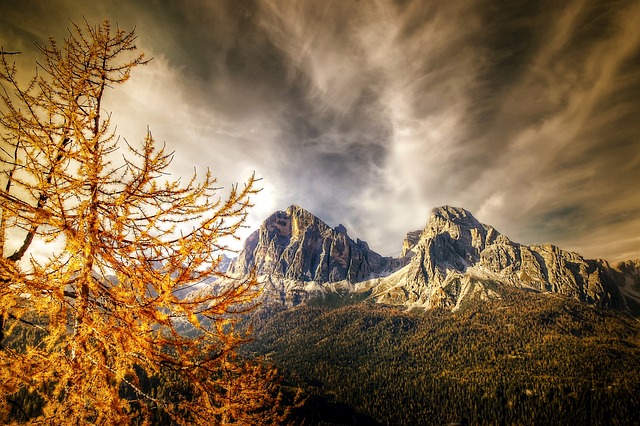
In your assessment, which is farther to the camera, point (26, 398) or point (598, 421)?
point (598, 421)

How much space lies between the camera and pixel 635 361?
17862 cm

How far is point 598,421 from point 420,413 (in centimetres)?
7195

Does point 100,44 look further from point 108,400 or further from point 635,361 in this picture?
point 635,361

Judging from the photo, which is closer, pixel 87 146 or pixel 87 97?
pixel 87 146

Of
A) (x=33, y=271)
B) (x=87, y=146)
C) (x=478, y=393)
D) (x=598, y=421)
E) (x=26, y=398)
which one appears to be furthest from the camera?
(x=478, y=393)

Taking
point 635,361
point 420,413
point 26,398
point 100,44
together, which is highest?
point 100,44

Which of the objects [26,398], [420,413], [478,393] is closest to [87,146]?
[26,398]

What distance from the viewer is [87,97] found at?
576 cm

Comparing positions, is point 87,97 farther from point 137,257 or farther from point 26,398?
point 26,398

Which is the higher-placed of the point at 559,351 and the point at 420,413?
the point at 559,351

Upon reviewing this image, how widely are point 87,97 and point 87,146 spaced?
1.65 m

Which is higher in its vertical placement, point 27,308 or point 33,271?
point 33,271

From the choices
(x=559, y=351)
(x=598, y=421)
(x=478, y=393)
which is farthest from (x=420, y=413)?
(x=559, y=351)

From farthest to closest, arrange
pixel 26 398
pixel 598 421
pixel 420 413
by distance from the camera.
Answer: pixel 420 413, pixel 598 421, pixel 26 398
